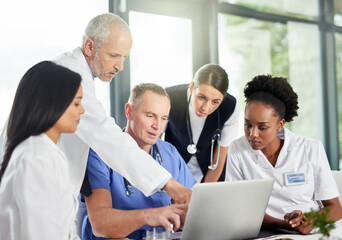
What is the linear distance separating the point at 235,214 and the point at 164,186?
0.29 metres

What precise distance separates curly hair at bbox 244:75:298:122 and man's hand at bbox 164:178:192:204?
2.36ft

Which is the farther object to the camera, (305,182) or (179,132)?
(179,132)

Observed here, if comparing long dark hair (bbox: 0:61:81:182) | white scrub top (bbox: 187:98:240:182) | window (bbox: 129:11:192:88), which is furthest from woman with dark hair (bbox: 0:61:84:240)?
window (bbox: 129:11:192:88)

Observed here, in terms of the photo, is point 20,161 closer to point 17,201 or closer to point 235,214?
point 17,201

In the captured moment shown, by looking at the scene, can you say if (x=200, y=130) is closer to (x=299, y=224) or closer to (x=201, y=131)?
(x=201, y=131)

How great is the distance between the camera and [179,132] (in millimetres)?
2807

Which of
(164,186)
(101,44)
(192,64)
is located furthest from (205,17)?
(164,186)

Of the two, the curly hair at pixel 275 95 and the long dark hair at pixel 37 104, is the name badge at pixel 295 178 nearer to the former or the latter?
the curly hair at pixel 275 95

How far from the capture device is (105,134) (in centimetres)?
157

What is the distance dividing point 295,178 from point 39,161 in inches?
47.6

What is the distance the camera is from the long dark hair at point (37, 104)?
118cm

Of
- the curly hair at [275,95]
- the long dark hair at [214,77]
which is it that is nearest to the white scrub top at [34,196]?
the curly hair at [275,95]

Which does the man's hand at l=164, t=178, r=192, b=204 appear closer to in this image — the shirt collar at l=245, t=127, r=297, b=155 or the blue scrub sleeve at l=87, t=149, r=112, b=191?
the blue scrub sleeve at l=87, t=149, r=112, b=191

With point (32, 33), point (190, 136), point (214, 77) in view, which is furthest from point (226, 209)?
point (32, 33)
